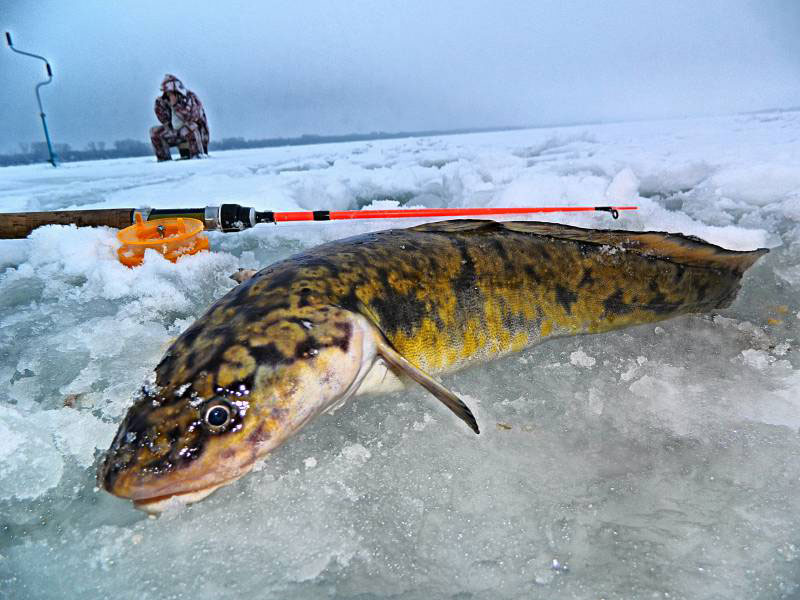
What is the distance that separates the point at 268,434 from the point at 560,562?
856mm

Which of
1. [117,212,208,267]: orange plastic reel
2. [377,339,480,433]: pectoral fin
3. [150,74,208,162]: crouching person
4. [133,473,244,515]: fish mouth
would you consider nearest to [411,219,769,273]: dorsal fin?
[377,339,480,433]: pectoral fin

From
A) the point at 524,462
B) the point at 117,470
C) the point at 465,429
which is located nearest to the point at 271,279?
the point at 117,470

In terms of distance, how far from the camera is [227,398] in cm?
133

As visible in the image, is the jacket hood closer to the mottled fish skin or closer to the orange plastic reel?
the orange plastic reel

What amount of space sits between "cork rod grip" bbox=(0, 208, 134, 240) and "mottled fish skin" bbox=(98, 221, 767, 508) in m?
2.51

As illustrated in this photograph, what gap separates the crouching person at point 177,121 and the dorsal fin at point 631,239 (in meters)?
17.1

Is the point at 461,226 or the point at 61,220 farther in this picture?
the point at 61,220

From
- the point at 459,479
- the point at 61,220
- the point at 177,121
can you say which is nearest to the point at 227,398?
the point at 459,479

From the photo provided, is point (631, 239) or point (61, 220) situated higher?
point (631, 239)

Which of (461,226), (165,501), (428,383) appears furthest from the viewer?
(461,226)

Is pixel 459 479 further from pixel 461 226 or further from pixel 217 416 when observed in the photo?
pixel 461 226

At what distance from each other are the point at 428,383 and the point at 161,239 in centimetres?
233

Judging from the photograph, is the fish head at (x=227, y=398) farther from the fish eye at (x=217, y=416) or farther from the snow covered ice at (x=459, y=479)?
the snow covered ice at (x=459, y=479)

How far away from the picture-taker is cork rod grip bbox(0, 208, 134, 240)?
3750mm
